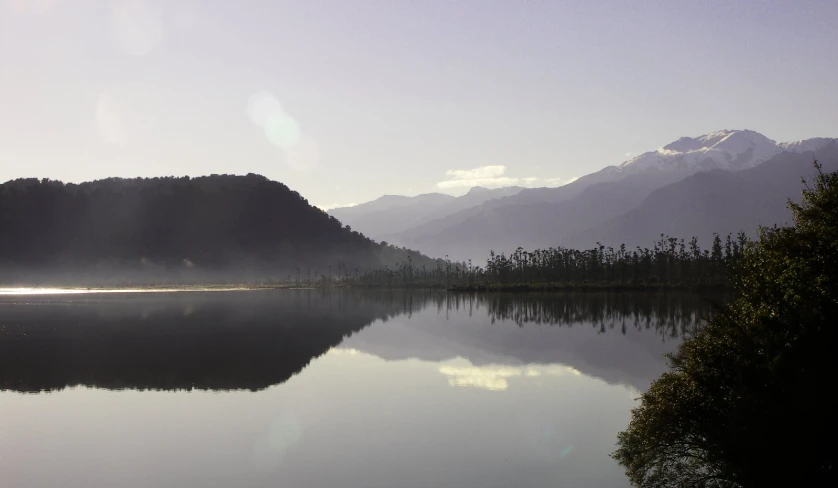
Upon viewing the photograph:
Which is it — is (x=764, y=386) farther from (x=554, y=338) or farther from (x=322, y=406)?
(x=554, y=338)

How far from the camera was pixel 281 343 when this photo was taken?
275ft

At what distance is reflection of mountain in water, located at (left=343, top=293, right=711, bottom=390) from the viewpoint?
6575 centimetres

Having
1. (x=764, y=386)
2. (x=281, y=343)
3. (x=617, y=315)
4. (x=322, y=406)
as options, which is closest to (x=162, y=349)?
(x=281, y=343)

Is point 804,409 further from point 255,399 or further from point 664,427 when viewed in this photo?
point 255,399

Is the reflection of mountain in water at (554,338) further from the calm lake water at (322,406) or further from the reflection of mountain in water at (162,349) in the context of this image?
the reflection of mountain in water at (162,349)

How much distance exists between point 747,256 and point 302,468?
21842mm

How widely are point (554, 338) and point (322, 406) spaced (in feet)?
152

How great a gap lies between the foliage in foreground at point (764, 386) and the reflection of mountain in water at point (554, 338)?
16340 mm

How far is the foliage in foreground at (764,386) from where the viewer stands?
21.7m

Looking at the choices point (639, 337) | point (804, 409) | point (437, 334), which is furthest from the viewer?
point (437, 334)

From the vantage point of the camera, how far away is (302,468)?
3080 centimetres

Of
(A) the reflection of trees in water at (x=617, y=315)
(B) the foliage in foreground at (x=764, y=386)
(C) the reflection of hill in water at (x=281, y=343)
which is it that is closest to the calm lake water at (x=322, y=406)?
(C) the reflection of hill in water at (x=281, y=343)

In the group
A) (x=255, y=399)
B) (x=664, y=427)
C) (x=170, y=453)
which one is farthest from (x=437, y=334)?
(x=664, y=427)

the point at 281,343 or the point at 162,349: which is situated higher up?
the point at 162,349
